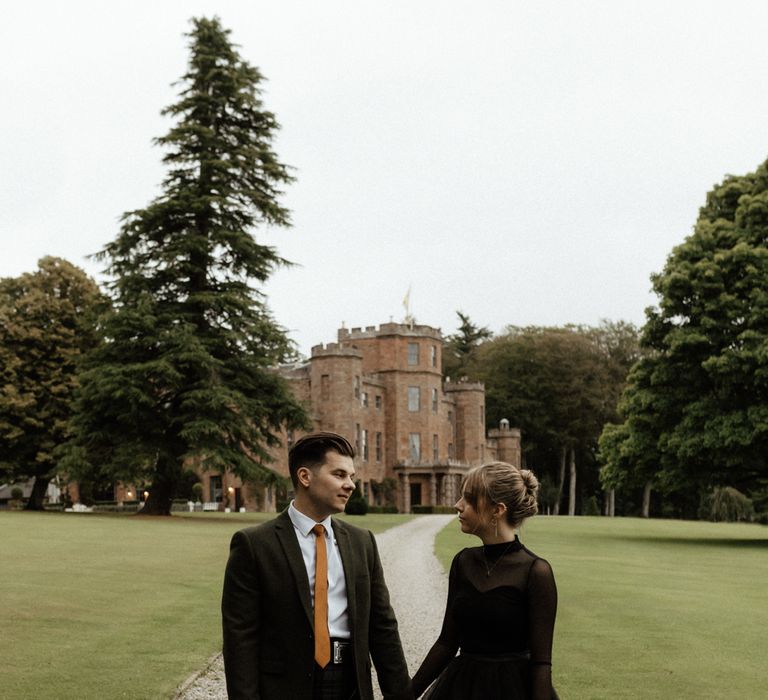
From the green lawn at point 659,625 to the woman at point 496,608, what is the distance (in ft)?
15.1

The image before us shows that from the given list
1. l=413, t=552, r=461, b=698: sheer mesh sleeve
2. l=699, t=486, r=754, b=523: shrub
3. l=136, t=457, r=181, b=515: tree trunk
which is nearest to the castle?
l=699, t=486, r=754, b=523: shrub

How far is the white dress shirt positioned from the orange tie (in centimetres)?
4

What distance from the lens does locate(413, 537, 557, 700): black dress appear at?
12.3 ft

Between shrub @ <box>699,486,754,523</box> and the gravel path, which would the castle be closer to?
shrub @ <box>699,486,754,523</box>

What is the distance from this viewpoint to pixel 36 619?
437 inches

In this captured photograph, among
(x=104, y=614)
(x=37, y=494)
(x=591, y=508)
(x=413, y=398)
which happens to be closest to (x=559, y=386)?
(x=591, y=508)

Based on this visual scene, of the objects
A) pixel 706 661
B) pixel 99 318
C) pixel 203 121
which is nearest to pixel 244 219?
pixel 203 121

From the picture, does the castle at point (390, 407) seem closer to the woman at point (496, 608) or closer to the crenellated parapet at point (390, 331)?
the crenellated parapet at point (390, 331)

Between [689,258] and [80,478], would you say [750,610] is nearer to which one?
[689,258]

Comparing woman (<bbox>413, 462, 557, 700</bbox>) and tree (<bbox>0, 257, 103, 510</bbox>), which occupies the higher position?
tree (<bbox>0, 257, 103, 510</bbox>)

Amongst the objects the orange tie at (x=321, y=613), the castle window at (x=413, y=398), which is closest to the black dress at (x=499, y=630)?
the orange tie at (x=321, y=613)

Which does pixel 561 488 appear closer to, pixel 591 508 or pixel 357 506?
pixel 591 508

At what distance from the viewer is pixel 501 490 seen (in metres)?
3.94

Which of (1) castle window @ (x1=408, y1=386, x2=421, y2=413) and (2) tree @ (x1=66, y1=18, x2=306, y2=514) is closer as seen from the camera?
(2) tree @ (x1=66, y1=18, x2=306, y2=514)
